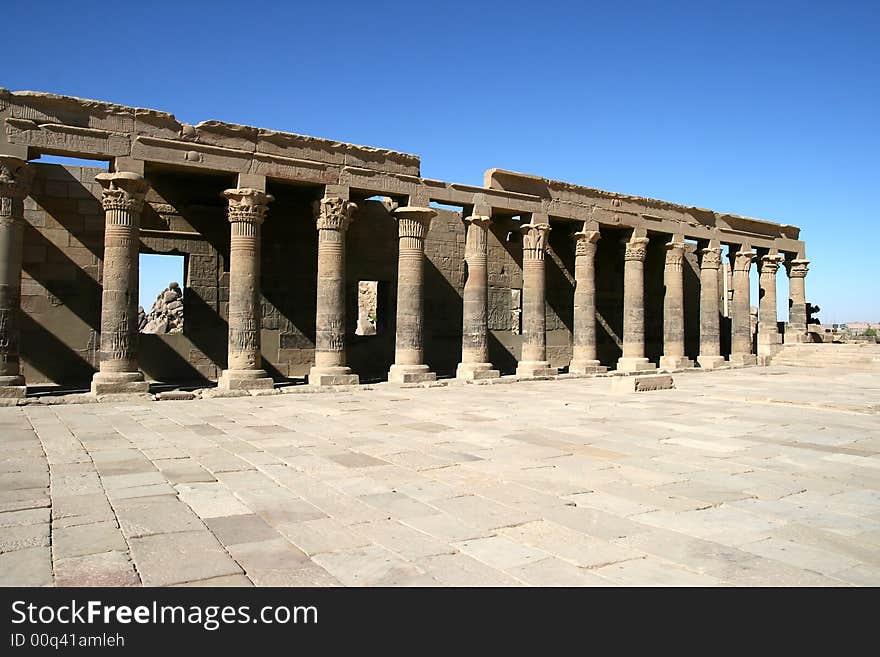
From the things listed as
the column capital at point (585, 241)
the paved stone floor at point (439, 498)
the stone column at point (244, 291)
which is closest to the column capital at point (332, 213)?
the stone column at point (244, 291)

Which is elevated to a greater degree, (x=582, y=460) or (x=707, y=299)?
(x=707, y=299)

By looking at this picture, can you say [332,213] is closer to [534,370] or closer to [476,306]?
[476,306]

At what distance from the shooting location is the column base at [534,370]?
19953mm

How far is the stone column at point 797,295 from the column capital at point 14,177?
28.5 meters

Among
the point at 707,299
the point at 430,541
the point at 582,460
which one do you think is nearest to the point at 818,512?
the point at 582,460

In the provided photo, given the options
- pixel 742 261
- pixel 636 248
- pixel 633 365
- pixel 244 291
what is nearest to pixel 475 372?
pixel 633 365

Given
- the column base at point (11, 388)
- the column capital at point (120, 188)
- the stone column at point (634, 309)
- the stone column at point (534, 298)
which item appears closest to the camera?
the column base at point (11, 388)

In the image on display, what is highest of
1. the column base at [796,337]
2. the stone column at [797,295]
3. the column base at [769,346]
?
the stone column at [797,295]

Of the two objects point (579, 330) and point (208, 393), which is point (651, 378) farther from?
point (208, 393)

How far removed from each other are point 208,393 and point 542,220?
37.1 feet

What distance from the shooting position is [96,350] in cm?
1700

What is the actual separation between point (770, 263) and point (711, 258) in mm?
4427

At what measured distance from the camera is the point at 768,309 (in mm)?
28641

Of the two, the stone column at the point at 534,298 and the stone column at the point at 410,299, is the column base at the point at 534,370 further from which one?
the stone column at the point at 410,299
